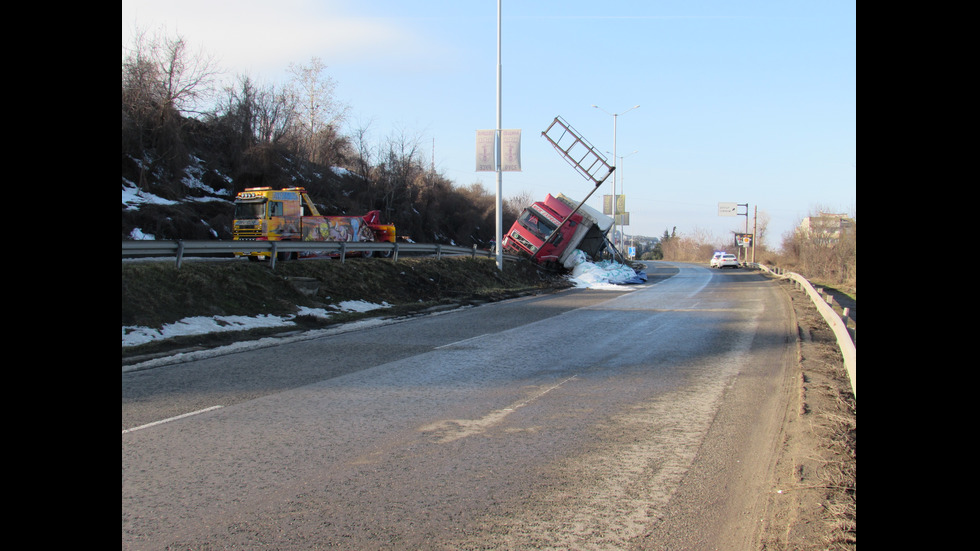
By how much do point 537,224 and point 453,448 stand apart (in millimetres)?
30581

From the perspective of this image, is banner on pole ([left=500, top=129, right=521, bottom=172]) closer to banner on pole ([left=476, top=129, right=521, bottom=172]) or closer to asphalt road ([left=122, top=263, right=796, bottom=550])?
banner on pole ([left=476, top=129, right=521, bottom=172])

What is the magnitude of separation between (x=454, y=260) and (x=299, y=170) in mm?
21220

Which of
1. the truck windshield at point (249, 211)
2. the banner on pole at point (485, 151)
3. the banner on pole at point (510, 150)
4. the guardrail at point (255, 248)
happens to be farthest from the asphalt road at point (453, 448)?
the banner on pole at point (485, 151)

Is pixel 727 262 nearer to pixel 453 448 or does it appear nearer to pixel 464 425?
pixel 464 425

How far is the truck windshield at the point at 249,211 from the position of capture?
24469 millimetres

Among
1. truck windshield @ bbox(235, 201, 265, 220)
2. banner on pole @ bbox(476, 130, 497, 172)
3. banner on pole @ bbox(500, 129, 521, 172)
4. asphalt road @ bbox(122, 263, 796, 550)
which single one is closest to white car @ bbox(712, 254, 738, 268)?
banner on pole @ bbox(500, 129, 521, 172)

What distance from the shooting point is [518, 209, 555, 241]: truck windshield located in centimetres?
3538

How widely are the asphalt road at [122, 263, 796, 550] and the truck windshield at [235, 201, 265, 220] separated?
14.1 metres

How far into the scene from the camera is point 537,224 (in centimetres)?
3594

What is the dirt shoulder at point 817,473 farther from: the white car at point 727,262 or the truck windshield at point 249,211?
the white car at point 727,262
